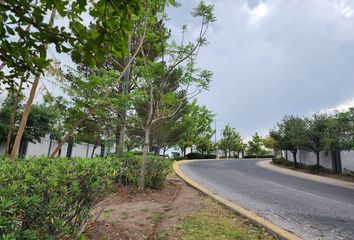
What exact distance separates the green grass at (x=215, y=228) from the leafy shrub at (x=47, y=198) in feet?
5.37

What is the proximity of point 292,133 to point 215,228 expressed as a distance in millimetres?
20851

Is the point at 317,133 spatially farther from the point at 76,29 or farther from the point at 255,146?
the point at 255,146

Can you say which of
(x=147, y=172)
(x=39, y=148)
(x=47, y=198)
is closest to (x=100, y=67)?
(x=147, y=172)

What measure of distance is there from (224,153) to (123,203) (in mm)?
49398

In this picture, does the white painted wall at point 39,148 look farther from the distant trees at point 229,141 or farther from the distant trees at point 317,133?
the distant trees at point 229,141

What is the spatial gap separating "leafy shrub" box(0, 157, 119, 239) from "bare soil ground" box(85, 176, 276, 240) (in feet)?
1.63

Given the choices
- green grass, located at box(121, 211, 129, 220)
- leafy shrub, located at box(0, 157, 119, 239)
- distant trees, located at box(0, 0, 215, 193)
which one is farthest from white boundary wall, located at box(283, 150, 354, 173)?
leafy shrub, located at box(0, 157, 119, 239)

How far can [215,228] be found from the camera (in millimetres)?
5020

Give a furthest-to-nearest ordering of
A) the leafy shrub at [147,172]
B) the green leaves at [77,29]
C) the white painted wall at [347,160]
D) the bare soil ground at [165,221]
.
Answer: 1. the white painted wall at [347,160]
2. the leafy shrub at [147,172]
3. the bare soil ground at [165,221]
4. the green leaves at [77,29]

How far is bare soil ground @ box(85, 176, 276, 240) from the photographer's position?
182 inches

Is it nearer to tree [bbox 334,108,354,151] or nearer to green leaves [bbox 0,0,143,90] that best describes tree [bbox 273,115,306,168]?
tree [bbox 334,108,354,151]

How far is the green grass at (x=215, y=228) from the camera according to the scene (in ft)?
15.1

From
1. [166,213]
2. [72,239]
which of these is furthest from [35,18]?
[166,213]

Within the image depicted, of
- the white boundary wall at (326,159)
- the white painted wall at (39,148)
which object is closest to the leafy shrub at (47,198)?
the white painted wall at (39,148)
